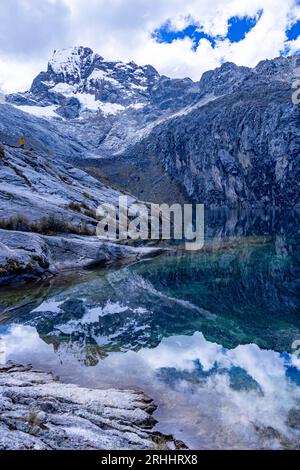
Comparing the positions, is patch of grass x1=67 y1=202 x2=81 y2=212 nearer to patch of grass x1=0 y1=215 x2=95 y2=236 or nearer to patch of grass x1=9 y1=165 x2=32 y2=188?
patch of grass x1=0 y1=215 x2=95 y2=236

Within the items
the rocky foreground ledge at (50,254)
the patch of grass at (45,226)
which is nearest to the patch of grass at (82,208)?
the patch of grass at (45,226)

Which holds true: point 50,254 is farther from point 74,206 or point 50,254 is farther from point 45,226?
point 74,206

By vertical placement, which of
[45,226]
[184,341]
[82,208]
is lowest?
[184,341]

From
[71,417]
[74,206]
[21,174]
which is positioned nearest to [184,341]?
[71,417]

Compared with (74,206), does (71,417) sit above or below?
below

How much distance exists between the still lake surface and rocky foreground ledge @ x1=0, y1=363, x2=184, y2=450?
0.91 meters

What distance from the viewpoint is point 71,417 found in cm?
1228

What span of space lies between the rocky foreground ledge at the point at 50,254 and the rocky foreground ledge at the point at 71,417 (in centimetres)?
1912

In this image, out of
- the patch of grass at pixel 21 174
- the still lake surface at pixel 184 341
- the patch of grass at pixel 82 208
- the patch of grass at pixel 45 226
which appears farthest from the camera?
the patch of grass at pixel 21 174

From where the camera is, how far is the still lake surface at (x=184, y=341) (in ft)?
44.6

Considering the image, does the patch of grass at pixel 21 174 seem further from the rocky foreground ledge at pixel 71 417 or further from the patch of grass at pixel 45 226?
the rocky foreground ledge at pixel 71 417

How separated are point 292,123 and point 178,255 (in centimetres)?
13551

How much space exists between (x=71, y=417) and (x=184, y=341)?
1020 centimetres

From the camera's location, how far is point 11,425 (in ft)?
35.2
